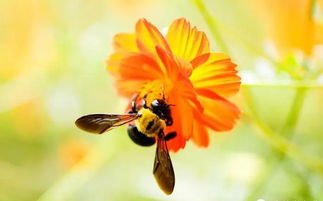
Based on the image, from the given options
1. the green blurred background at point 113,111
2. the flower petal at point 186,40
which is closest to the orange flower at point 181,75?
the flower petal at point 186,40

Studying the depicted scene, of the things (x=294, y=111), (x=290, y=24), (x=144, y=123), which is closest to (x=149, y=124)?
(x=144, y=123)

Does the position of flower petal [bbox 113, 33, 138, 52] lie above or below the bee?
above

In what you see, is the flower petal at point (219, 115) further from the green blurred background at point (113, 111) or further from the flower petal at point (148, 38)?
the green blurred background at point (113, 111)

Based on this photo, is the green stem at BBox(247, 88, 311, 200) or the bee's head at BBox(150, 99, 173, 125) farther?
the green stem at BBox(247, 88, 311, 200)

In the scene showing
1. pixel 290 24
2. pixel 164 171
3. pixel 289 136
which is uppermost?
pixel 290 24

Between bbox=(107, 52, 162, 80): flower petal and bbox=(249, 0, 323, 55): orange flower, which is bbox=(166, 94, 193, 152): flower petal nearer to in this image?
bbox=(107, 52, 162, 80): flower petal

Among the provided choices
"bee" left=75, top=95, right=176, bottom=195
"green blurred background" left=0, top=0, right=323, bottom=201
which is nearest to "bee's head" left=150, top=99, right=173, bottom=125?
"bee" left=75, top=95, right=176, bottom=195

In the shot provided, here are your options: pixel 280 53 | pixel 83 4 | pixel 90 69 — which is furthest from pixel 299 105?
pixel 83 4

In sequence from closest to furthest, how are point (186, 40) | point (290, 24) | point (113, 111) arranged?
point (186, 40)
point (290, 24)
point (113, 111)

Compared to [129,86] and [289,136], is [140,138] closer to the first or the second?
[129,86]
